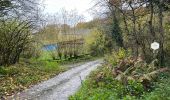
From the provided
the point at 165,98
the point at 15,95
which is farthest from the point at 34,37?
the point at 165,98

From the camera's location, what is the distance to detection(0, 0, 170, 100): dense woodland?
16.0 meters

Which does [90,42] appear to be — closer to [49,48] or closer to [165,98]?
[49,48]

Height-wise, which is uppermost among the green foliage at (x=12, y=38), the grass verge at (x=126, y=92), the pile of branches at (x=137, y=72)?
the green foliage at (x=12, y=38)

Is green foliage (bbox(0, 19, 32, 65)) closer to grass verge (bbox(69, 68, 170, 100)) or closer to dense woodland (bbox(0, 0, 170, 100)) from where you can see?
dense woodland (bbox(0, 0, 170, 100))

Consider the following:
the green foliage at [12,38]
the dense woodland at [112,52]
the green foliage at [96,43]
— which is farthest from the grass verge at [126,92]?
the green foliage at [96,43]

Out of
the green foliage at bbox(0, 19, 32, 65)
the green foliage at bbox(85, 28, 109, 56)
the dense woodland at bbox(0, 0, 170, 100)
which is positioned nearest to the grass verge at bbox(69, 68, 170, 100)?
the dense woodland at bbox(0, 0, 170, 100)

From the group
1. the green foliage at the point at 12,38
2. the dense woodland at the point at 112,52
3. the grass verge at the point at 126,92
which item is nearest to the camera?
the grass verge at the point at 126,92

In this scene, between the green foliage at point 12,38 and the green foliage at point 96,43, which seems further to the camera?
the green foliage at point 96,43

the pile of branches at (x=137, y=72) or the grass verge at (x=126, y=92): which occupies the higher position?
the pile of branches at (x=137, y=72)

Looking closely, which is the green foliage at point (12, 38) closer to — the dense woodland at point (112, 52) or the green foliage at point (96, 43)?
the dense woodland at point (112, 52)

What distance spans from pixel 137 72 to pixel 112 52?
19.8 m

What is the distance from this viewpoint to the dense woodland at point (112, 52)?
16.0 meters

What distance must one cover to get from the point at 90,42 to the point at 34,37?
29091 millimetres

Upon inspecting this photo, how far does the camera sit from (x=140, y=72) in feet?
59.3
